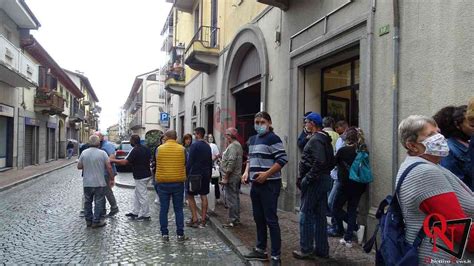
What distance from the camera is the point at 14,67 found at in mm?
17344

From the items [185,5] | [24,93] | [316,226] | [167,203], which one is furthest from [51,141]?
[316,226]

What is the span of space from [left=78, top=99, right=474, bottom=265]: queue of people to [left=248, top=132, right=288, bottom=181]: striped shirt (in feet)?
0.04

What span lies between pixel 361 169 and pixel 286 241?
61.4 inches

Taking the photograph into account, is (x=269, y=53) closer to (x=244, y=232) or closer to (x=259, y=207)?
(x=244, y=232)

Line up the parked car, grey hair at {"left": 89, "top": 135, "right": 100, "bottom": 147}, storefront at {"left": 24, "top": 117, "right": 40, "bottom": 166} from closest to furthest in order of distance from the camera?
grey hair at {"left": 89, "top": 135, "right": 100, "bottom": 147}
the parked car
storefront at {"left": 24, "top": 117, "right": 40, "bottom": 166}

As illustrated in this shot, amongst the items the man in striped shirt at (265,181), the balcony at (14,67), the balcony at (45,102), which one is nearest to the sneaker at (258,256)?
the man in striped shirt at (265,181)

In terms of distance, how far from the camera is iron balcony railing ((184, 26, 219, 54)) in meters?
14.8

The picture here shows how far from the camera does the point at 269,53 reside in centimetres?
989

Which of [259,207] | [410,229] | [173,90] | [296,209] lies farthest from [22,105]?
[410,229]

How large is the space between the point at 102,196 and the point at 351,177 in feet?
15.0

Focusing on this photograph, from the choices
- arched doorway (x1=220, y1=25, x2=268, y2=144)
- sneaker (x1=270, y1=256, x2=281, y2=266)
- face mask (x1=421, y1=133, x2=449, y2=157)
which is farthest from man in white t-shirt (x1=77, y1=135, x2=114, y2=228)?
face mask (x1=421, y1=133, x2=449, y2=157)

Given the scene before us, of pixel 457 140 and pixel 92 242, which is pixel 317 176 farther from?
pixel 92 242

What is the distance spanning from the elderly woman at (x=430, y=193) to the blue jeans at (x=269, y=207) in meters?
2.60

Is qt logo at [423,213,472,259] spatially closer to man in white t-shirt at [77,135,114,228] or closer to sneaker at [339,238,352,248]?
sneaker at [339,238,352,248]
